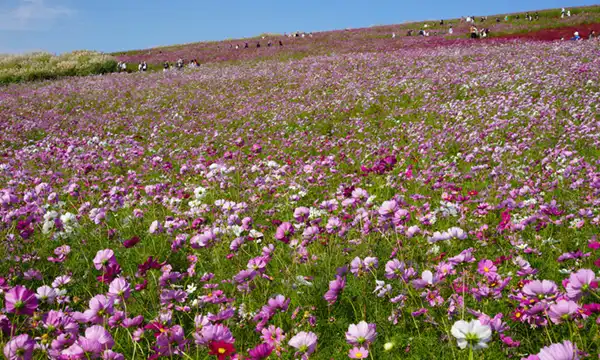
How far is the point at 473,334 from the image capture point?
1521mm

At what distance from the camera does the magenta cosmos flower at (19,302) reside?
1743 mm

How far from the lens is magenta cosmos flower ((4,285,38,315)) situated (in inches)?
68.6

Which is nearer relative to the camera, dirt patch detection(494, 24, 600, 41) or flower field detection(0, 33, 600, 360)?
flower field detection(0, 33, 600, 360)

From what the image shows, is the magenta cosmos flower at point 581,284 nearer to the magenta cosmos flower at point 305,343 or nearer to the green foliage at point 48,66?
the magenta cosmos flower at point 305,343

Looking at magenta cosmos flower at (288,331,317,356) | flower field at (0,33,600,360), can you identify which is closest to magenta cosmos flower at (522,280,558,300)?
flower field at (0,33,600,360)

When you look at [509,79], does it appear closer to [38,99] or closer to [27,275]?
[27,275]

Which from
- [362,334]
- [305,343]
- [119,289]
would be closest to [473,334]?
[362,334]

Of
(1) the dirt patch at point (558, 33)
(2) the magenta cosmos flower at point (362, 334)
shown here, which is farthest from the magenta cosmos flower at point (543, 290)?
(1) the dirt patch at point (558, 33)

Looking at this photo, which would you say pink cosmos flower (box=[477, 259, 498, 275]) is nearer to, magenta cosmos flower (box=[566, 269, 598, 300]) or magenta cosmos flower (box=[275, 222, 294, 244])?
magenta cosmos flower (box=[566, 269, 598, 300])

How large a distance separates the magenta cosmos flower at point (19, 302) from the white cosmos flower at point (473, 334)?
1.84 metres

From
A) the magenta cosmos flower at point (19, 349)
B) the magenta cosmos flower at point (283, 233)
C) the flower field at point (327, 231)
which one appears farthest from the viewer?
the magenta cosmos flower at point (283, 233)

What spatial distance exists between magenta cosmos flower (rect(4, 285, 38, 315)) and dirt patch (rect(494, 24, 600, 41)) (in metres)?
35.9

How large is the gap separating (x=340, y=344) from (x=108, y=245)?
111 inches

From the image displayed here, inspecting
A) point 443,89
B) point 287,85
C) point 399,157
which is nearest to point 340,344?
point 399,157
